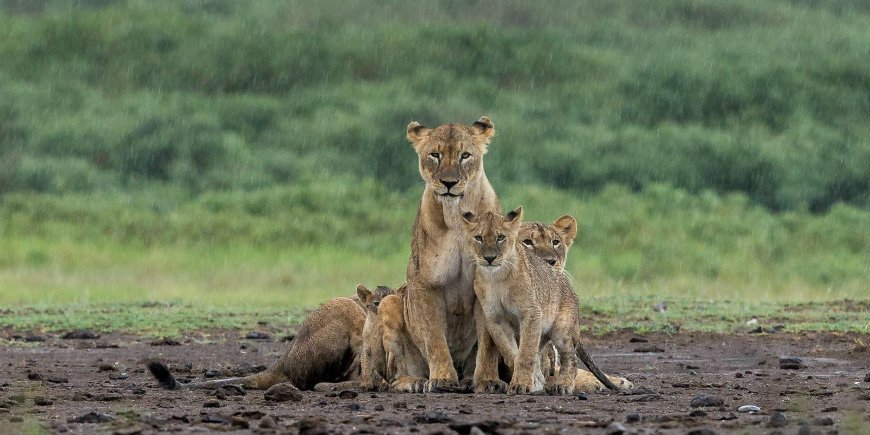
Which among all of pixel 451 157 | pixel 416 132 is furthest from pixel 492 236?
pixel 416 132

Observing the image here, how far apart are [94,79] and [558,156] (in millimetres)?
10362

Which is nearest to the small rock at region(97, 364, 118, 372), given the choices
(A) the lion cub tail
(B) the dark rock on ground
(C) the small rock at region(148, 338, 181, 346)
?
(C) the small rock at region(148, 338, 181, 346)

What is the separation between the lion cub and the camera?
948 centimetres

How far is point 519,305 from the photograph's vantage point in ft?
31.2

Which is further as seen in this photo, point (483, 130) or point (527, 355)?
point (483, 130)

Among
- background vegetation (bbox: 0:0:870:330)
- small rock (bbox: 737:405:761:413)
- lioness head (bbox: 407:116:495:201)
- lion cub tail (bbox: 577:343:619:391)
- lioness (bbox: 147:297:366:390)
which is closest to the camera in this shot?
small rock (bbox: 737:405:761:413)

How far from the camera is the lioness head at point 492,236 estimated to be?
31.1 ft

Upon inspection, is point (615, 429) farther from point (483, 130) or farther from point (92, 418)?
point (483, 130)

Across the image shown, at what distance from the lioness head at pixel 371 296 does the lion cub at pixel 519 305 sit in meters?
1.00

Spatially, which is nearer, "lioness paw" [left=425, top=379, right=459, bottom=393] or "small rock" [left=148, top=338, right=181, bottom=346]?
"lioness paw" [left=425, top=379, right=459, bottom=393]

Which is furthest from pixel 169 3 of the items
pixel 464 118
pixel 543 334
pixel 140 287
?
pixel 543 334

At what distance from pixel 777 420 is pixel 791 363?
501 centimetres

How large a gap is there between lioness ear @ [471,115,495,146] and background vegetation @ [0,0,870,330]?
9627 millimetres

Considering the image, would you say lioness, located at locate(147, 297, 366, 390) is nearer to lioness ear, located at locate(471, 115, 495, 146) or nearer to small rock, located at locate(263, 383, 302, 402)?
small rock, located at locate(263, 383, 302, 402)
